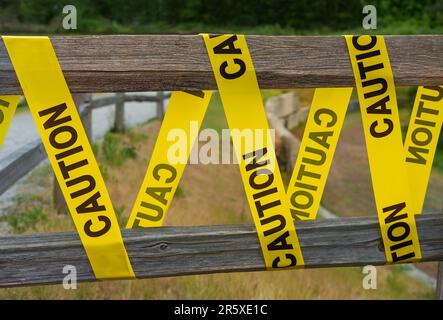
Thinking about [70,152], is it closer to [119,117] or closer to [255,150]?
[255,150]

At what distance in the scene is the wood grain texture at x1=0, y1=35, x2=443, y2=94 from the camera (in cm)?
218

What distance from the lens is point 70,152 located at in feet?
7.32

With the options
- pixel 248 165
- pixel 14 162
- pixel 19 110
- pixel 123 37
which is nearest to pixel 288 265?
pixel 248 165

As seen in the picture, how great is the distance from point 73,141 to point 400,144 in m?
1.22

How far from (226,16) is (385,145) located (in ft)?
66.7

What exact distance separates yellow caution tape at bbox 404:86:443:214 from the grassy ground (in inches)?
75.9

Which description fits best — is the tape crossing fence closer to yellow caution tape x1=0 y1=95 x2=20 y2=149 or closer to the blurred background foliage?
yellow caution tape x1=0 y1=95 x2=20 y2=149

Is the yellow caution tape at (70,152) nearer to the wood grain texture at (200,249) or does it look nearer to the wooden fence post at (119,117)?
the wood grain texture at (200,249)

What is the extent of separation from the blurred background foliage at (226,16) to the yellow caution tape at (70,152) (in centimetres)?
1413

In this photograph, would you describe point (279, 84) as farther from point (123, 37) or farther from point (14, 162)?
point (14, 162)

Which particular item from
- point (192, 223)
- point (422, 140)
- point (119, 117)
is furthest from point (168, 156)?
point (119, 117)

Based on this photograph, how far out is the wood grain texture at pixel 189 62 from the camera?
2182 millimetres

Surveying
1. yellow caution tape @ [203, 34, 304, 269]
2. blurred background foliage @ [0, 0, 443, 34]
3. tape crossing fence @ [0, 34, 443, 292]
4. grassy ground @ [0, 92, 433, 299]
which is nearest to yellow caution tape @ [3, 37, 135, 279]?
tape crossing fence @ [0, 34, 443, 292]

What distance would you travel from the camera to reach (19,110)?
1105cm
